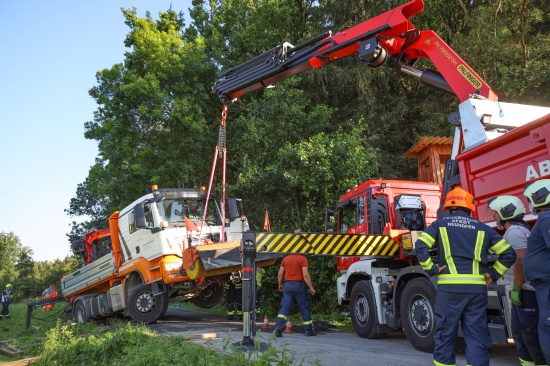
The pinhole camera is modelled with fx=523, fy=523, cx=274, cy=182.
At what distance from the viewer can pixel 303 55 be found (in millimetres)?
8523

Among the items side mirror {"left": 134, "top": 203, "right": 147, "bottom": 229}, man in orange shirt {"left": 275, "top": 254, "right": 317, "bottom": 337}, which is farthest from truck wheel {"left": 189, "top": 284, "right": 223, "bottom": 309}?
man in orange shirt {"left": 275, "top": 254, "right": 317, "bottom": 337}

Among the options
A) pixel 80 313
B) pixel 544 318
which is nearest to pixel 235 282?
pixel 80 313

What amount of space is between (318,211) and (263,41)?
9.58 m

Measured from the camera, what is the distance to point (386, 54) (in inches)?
313

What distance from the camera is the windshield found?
11.7 m

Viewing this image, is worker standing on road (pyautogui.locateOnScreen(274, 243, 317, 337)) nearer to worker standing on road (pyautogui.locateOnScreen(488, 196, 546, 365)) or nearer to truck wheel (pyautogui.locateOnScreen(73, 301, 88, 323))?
worker standing on road (pyautogui.locateOnScreen(488, 196, 546, 365))

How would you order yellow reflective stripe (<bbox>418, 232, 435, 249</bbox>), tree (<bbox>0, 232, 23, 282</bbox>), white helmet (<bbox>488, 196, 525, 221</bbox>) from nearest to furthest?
yellow reflective stripe (<bbox>418, 232, 435, 249</bbox>) < white helmet (<bbox>488, 196, 525, 221</bbox>) < tree (<bbox>0, 232, 23, 282</bbox>)

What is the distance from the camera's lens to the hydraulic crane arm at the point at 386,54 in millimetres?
7289

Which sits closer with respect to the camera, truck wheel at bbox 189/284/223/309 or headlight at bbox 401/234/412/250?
headlight at bbox 401/234/412/250

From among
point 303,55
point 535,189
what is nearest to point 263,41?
point 303,55

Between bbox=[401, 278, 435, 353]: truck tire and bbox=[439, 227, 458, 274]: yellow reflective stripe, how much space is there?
2094mm

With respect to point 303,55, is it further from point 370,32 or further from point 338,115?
point 338,115

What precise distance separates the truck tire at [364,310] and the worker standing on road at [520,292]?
11.6 feet

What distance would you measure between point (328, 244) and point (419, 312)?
5.27 ft
